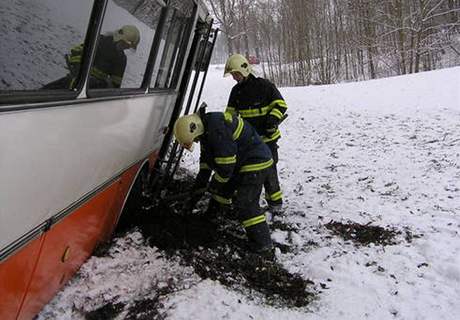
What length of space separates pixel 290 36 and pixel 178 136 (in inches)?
718

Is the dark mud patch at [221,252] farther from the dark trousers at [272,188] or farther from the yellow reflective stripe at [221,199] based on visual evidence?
the dark trousers at [272,188]

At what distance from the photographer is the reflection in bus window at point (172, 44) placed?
391 centimetres

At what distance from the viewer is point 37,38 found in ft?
6.23

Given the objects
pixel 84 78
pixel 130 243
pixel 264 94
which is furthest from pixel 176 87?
pixel 84 78

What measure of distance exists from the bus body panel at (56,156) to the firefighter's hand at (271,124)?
180 centimetres

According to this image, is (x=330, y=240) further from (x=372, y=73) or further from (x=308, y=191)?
(x=372, y=73)

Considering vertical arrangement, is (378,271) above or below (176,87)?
below

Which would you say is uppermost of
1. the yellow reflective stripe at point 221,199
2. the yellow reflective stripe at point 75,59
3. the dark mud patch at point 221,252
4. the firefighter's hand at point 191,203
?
the yellow reflective stripe at point 75,59

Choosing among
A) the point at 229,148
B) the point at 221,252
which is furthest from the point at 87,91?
the point at 221,252

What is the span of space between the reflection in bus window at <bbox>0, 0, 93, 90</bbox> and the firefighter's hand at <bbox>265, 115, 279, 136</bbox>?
2.82 m

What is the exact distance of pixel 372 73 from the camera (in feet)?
65.7

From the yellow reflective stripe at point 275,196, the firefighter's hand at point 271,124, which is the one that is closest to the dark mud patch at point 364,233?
the yellow reflective stripe at point 275,196

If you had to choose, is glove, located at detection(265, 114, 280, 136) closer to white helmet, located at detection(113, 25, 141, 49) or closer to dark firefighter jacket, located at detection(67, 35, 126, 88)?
white helmet, located at detection(113, 25, 141, 49)

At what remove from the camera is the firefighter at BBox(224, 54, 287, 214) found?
15.3ft
